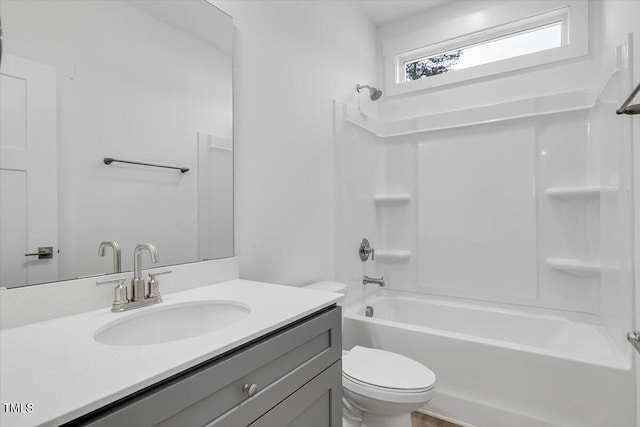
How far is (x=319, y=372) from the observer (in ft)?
3.60

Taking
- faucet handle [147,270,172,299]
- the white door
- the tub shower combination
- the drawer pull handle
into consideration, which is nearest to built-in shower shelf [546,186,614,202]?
the tub shower combination

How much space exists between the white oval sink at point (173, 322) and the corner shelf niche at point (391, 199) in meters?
1.84

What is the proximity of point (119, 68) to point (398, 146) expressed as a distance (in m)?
2.17

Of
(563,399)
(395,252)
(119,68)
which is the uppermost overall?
(119,68)

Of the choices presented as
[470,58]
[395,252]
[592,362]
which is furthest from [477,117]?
[592,362]

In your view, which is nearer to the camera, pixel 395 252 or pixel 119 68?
pixel 119 68

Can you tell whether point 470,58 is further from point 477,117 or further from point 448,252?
point 448,252

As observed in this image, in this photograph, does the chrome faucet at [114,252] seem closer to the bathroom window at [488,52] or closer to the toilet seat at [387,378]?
the toilet seat at [387,378]

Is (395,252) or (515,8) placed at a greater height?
(515,8)

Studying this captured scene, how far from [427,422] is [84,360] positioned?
1.83m

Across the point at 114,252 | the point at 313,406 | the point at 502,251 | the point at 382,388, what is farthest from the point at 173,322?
the point at 502,251

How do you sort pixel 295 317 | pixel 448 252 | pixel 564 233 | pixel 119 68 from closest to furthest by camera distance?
pixel 295 317
pixel 119 68
pixel 564 233
pixel 448 252

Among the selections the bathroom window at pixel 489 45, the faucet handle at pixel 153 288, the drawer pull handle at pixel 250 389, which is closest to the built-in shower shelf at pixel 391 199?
the bathroom window at pixel 489 45

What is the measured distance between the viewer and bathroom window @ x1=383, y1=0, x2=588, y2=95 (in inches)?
90.4
